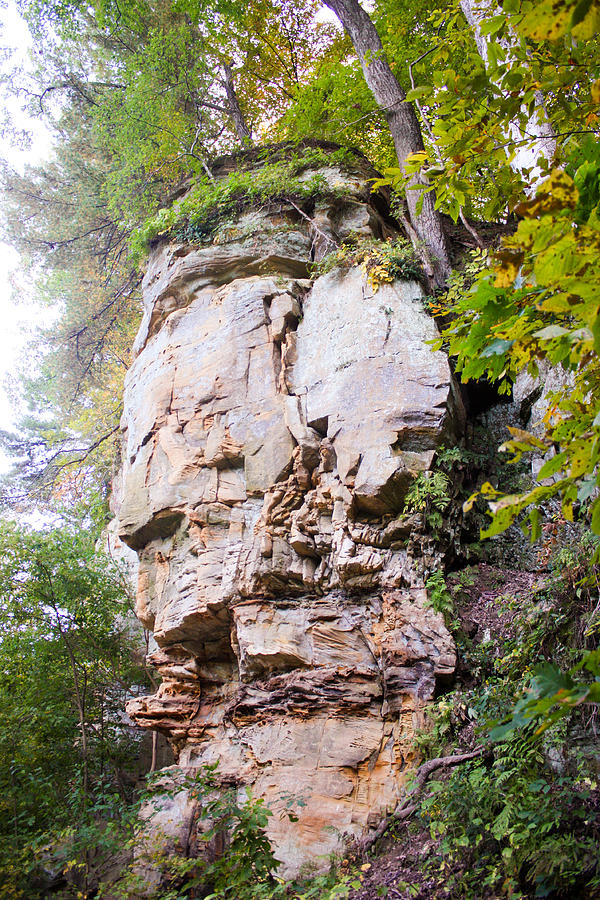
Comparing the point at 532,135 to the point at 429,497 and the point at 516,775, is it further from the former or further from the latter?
the point at 516,775

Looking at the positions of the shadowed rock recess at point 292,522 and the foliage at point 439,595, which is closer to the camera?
the shadowed rock recess at point 292,522

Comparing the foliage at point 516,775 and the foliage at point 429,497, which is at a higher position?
the foliage at point 429,497

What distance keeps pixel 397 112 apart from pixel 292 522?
22.8 ft

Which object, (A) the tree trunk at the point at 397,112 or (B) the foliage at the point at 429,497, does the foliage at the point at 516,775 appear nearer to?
(B) the foliage at the point at 429,497

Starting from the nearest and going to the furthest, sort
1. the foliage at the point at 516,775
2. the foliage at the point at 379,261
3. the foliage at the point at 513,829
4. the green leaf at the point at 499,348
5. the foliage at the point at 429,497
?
the green leaf at the point at 499,348
the foliage at the point at 513,829
the foliage at the point at 516,775
the foliage at the point at 429,497
the foliage at the point at 379,261

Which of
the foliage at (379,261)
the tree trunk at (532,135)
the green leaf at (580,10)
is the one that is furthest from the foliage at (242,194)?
the green leaf at (580,10)

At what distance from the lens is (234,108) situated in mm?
12742

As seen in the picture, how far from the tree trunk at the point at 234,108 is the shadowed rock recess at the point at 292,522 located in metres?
4.32

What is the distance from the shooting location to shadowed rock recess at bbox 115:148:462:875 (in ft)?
18.9

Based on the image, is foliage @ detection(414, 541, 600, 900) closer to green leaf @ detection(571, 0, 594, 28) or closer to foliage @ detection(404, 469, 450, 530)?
foliage @ detection(404, 469, 450, 530)

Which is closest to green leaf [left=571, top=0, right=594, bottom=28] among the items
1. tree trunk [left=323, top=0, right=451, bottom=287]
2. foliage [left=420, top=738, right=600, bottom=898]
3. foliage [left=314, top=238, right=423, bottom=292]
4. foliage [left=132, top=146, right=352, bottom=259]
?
foliage [left=420, top=738, right=600, bottom=898]

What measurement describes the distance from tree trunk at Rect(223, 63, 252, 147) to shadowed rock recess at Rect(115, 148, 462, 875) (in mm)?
4322

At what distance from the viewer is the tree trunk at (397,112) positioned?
8.52 metres

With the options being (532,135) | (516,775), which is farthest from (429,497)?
(532,135)
